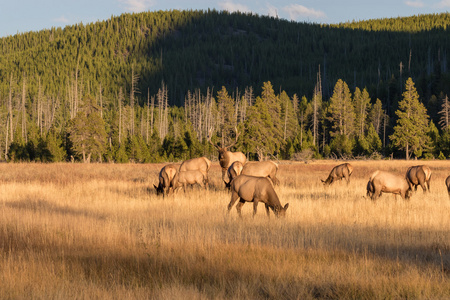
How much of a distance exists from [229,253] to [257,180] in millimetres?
4115

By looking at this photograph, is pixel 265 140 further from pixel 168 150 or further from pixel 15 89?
pixel 15 89

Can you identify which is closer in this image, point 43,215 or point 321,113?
point 43,215

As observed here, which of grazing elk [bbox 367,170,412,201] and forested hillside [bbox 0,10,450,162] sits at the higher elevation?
forested hillside [bbox 0,10,450,162]

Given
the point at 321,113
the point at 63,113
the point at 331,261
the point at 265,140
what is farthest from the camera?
the point at 63,113

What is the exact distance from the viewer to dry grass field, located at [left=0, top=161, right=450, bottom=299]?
19.8 feet

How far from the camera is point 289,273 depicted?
6.74 metres

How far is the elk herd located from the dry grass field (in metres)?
0.62

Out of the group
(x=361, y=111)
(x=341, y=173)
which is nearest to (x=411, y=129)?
(x=361, y=111)

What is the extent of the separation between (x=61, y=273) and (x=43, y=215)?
6.37 metres

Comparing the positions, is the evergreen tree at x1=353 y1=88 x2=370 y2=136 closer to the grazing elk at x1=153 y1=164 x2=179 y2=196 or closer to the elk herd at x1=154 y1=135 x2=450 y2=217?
the elk herd at x1=154 y1=135 x2=450 y2=217

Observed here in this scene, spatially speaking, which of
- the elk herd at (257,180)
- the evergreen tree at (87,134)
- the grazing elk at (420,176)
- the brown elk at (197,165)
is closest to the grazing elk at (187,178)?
the elk herd at (257,180)

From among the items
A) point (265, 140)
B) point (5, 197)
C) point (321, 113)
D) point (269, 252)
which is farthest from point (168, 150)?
point (269, 252)

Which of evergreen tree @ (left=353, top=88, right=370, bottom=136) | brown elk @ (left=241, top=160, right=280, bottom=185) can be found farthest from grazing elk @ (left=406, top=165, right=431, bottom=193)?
Answer: evergreen tree @ (left=353, top=88, right=370, bottom=136)

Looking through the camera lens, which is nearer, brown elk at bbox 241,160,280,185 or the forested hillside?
brown elk at bbox 241,160,280,185
